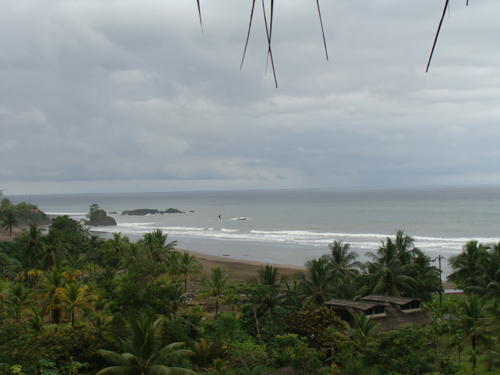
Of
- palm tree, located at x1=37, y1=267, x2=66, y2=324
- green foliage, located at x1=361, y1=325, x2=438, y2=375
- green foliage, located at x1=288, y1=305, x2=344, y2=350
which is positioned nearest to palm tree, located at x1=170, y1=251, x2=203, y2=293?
palm tree, located at x1=37, y1=267, x2=66, y2=324

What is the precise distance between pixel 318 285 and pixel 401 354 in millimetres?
11223

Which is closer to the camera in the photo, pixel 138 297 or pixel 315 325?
pixel 138 297

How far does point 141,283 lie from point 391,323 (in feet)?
49.8

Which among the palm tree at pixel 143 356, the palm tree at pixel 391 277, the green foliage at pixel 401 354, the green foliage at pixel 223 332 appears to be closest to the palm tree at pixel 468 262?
the palm tree at pixel 391 277

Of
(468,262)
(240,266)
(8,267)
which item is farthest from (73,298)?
(240,266)

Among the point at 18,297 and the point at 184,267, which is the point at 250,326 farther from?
the point at 18,297

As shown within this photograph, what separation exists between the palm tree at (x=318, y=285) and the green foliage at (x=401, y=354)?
9935 millimetres

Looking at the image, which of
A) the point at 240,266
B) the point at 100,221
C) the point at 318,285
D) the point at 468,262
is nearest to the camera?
the point at 318,285

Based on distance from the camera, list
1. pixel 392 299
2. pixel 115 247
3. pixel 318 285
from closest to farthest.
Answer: pixel 392 299, pixel 318 285, pixel 115 247

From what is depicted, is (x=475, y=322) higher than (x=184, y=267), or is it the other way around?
(x=184, y=267)

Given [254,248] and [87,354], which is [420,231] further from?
[87,354]

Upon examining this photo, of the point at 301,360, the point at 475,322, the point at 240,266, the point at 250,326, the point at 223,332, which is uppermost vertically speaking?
the point at 475,322

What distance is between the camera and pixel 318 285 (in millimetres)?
27156

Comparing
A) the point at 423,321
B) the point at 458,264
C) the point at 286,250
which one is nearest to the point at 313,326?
the point at 423,321
